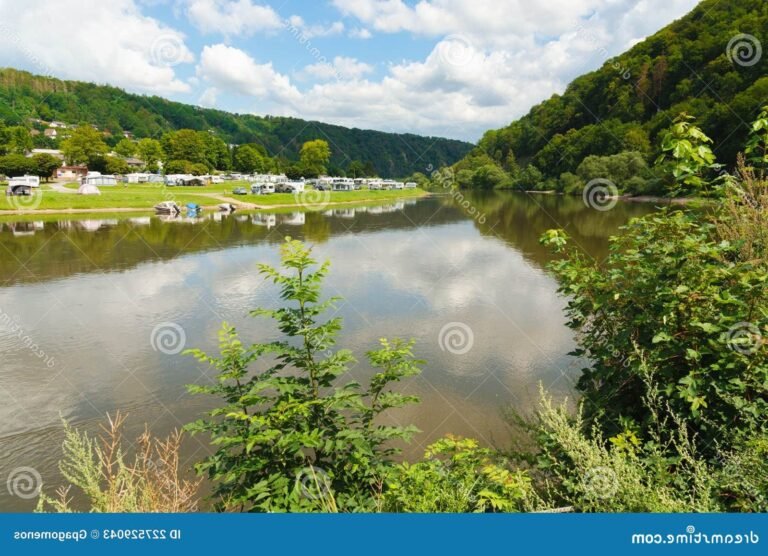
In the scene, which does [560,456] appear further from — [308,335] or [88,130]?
[88,130]

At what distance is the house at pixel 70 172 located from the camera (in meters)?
107

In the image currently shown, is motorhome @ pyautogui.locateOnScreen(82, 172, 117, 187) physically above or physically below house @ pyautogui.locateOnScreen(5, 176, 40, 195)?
above

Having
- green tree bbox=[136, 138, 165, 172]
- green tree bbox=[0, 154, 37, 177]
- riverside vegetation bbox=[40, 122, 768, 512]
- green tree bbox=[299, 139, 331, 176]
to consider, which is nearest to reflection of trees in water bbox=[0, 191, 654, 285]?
riverside vegetation bbox=[40, 122, 768, 512]

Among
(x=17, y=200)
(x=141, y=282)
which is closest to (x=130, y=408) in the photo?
(x=141, y=282)

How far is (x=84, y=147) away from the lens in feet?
333

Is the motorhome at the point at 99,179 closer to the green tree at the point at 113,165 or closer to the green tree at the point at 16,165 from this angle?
the green tree at the point at 16,165
